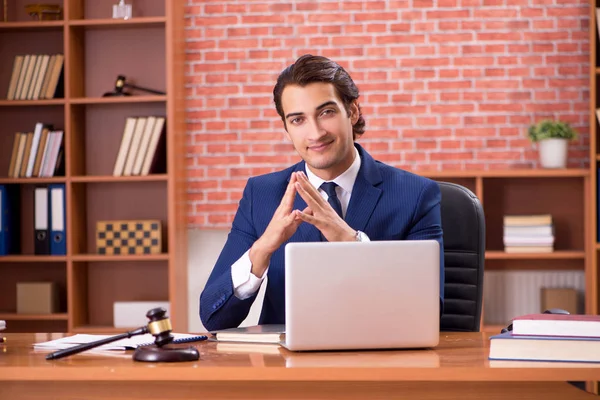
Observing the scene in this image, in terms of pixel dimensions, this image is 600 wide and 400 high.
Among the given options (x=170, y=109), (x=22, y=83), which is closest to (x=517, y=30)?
(x=170, y=109)

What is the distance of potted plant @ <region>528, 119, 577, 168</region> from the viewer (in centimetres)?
423

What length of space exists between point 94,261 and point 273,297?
8.29 ft

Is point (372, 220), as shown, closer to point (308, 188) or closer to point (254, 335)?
point (308, 188)

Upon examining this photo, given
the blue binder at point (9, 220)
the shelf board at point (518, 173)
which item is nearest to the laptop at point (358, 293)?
the shelf board at point (518, 173)

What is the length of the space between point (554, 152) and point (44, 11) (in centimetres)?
285

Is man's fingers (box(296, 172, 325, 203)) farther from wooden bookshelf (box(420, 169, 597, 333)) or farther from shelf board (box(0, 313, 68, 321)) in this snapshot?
shelf board (box(0, 313, 68, 321))

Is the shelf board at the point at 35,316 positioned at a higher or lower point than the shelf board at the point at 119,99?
lower

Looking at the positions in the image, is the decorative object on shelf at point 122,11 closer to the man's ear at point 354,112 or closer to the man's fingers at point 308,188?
the man's ear at point 354,112

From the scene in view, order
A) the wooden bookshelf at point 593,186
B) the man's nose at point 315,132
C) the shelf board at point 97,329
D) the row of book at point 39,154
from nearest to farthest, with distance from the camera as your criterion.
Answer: the man's nose at point 315,132 → the wooden bookshelf at point 593,186 → the shelf board at point 97,329 → the row of book at point 39,154

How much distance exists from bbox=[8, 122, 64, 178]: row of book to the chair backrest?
2.55 metres

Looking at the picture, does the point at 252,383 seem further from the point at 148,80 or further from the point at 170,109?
the point at 148,80

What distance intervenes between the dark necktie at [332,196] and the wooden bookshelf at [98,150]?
7.21ft

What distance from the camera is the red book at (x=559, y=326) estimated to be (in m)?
1.54

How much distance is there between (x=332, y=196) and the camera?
2.33 metres
